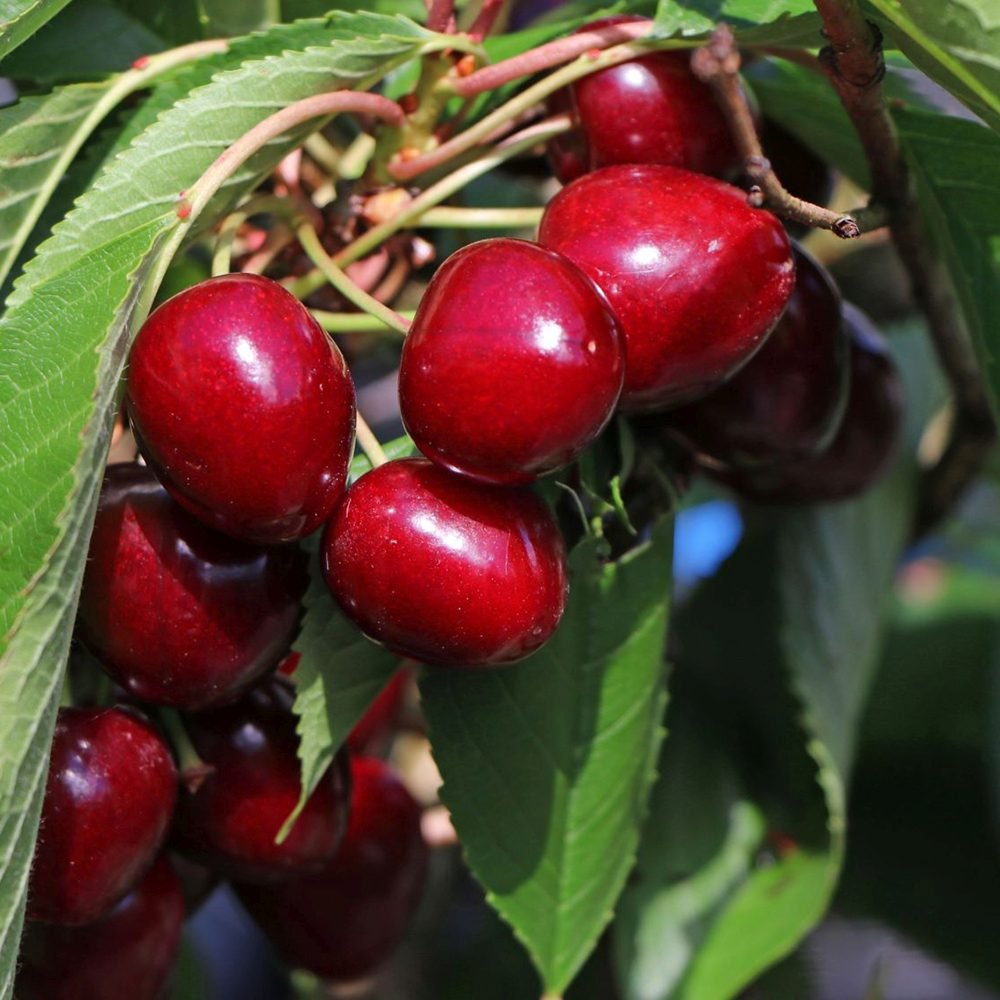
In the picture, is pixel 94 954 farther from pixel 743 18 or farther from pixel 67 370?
pixel 743 18

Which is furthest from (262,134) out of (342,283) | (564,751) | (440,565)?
(564,751)

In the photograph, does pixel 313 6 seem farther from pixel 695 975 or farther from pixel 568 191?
pixel 695 975

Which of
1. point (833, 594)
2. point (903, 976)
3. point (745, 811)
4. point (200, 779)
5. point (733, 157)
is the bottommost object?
point (903, 976)

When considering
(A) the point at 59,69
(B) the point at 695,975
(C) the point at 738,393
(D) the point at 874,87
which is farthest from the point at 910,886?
(A) the point at 59,69

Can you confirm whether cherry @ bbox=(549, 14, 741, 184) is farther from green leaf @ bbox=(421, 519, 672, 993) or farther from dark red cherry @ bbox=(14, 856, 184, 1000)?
dark red cherry @ bbox=(14, 856, 184, 1000)

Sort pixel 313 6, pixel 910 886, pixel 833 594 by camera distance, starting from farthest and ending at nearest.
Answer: pixel 910 886 < pixel 833 594 < pixel 313 6

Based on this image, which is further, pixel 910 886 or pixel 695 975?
pixel 910 886

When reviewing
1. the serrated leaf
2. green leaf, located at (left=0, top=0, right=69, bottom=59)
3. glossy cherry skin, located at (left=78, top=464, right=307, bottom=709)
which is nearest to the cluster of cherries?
glossy cherry skin, located at (left=78, top=464, right=307, bottom=709)
